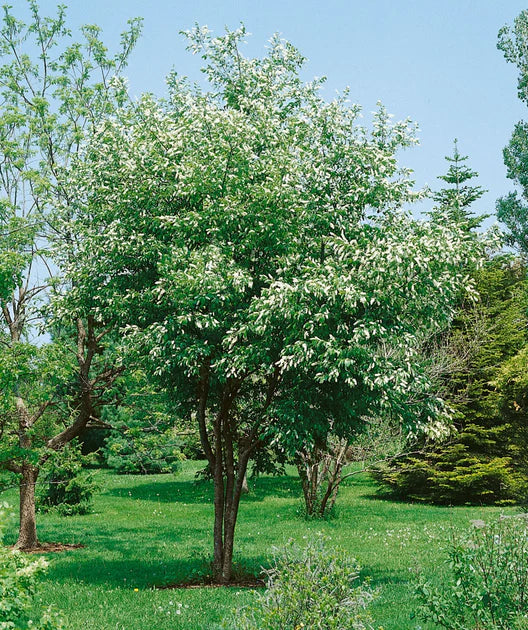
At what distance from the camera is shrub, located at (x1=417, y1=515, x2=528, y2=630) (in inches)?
242

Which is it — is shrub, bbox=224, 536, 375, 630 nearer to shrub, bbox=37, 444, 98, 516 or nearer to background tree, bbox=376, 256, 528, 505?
shrub, bbox=37, 444, 98, 516

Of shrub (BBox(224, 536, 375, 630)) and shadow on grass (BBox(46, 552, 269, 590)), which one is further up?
shrub (BBox(224, 536, 375, 630))

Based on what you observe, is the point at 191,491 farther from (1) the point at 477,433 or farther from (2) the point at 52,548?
(2) the point at 52,548

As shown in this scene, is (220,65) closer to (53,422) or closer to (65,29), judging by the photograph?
(65,29)

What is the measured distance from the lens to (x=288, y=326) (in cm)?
960

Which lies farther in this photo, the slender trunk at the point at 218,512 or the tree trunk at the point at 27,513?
the tree trunk at the point at 27,513

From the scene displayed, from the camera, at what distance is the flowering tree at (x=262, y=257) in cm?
957

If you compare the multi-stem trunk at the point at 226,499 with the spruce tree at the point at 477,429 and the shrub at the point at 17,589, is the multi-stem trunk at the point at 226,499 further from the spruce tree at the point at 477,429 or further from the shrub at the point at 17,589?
the spruce tree at the point at 477,429

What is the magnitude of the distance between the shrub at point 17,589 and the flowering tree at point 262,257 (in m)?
Answer: 4.72

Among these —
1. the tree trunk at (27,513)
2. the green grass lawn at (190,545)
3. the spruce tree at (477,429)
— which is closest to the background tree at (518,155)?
the spruce tree at (477,429)

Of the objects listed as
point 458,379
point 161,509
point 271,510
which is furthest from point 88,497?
point 458,379

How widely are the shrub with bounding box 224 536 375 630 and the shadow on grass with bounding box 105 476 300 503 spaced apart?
70.1ft

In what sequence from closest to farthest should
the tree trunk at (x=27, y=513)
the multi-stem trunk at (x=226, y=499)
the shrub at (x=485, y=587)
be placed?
1. the shrub at (x=485, y=587)
2. the multi-stem trunk at (x=226, y=499)
3. the tree trunk at (x=27, y=513)

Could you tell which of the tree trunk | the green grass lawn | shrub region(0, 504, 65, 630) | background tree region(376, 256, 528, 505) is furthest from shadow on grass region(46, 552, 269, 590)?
background tree region(376, 256, 528, 505)
